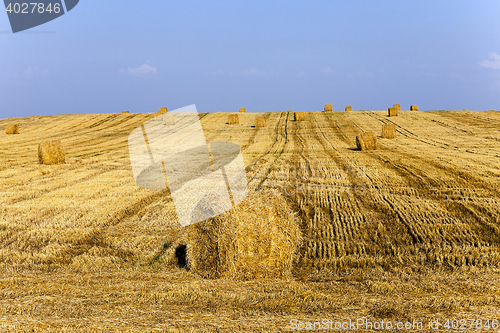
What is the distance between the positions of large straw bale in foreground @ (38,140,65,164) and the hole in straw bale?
13109 millimetres

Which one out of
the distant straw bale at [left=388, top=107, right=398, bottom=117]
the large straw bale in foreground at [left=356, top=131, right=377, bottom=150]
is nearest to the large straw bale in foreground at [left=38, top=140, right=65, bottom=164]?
the large straw bale in foreground at [left=356, top=131, right=377, bottom=150]

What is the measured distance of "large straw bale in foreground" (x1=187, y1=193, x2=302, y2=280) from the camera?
665cm

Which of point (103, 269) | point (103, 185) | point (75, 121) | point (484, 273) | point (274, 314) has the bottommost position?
point (484, 273)

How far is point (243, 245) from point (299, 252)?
143 cm

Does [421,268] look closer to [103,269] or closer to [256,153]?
[103,269]

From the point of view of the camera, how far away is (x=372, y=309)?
17.0ft

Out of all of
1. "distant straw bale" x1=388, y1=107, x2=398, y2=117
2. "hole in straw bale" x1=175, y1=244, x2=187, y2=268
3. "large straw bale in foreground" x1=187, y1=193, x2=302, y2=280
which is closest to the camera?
"large straw bale in foreground" x1=187, y1=193, x2=302, y2=280

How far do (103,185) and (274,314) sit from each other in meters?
10.2

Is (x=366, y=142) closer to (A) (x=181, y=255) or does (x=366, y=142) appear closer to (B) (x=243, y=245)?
(A) (x=181, y=255)

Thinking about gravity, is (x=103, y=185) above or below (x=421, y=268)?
above

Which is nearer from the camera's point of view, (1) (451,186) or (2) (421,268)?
(2) (421,268)

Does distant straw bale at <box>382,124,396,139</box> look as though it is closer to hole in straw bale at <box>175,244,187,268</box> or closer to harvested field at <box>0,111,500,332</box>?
harvested field at <box>0,111,500,332</box>

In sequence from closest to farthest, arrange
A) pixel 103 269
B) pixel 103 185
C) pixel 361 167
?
pixel 103 269 → pixel 103 185 → pixel 361 167

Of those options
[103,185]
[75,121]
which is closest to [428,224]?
[103,185]
